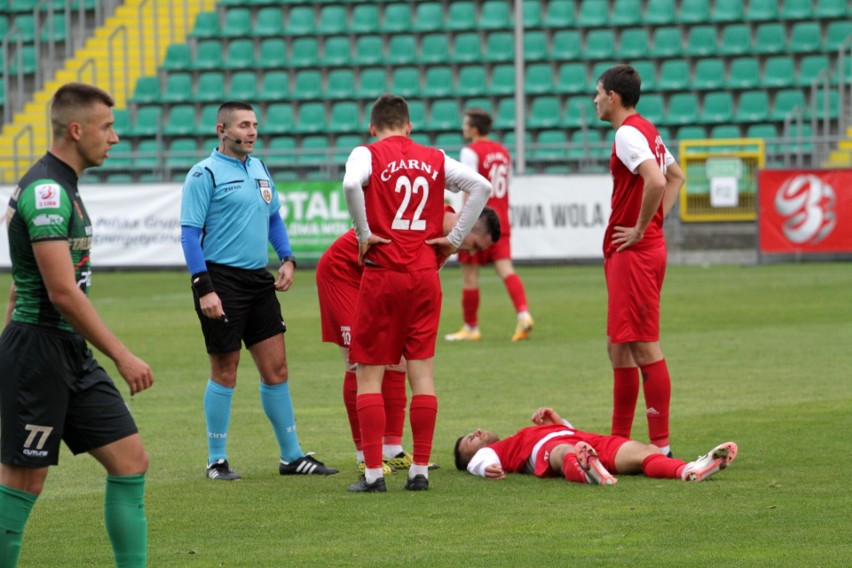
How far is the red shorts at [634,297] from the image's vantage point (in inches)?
311

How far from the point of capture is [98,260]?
25.4 m

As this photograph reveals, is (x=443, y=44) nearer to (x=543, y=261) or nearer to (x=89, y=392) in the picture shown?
(x=543, y=261)

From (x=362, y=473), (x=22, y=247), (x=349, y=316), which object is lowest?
(x=362, y=473)

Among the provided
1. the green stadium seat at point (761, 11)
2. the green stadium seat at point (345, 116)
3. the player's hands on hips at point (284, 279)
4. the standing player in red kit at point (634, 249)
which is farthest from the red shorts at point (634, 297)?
the green stadium seat at point (761, 11)

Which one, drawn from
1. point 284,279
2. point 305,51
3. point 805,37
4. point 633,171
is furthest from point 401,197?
point 305,51

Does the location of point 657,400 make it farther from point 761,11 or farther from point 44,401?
point 761,11

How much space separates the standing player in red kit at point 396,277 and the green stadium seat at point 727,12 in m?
23.6

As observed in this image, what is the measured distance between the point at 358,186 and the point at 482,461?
1647 millimetres

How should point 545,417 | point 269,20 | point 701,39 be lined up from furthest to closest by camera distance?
point 269,20
point 701,39
point 545,417

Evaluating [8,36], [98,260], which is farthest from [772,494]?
[8,36]

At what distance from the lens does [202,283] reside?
7633mm

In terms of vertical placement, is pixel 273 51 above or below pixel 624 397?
above

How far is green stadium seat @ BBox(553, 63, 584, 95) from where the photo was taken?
29.5 meters

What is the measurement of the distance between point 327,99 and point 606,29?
610cm
